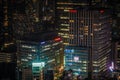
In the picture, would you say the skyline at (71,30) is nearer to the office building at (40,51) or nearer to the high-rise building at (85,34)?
the high-rise building at (85,34)

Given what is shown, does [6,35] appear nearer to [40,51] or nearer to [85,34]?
[40,51]

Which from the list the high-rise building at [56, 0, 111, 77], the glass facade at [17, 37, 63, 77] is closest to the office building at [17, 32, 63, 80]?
the glass facade at [17, 37, 63, 77]

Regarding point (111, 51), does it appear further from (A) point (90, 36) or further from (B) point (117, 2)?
(B) point (117, 2)

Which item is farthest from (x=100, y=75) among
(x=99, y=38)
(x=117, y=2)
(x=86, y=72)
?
(x=117, y=2)

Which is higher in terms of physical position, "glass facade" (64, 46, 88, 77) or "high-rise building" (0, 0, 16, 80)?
"high-rise building" (0, 0, 16, 80)

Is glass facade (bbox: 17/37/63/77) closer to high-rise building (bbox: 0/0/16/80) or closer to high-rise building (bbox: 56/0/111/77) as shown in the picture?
high-rise building (bbox: 0/0/16/80)

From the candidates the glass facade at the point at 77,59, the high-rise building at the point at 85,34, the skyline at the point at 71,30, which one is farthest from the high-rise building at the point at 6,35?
the glass facade at the point at 77,59

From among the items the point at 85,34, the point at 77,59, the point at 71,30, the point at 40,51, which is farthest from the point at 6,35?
the point at 85,34
